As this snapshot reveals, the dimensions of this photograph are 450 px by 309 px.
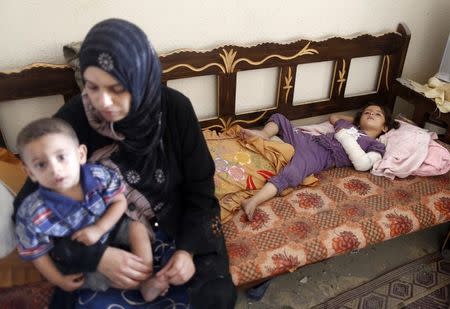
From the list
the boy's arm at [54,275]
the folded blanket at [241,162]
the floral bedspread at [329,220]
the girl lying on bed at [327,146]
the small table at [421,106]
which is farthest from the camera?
the small table at [421,106]

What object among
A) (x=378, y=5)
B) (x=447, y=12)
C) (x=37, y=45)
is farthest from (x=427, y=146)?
(x=37, y=45)

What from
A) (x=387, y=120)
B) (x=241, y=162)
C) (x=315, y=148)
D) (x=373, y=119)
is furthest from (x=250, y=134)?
(x=387, y=120)

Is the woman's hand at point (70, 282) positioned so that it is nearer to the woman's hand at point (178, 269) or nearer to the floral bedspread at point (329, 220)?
the woman's hand at point (178, 269)

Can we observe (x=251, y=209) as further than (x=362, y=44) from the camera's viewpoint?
No

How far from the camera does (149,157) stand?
40.5 inches

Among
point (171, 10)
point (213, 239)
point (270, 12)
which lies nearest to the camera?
point (213, 239)

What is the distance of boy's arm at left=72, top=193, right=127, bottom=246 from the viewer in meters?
0.90

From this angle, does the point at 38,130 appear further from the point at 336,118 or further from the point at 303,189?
the point at 336,118

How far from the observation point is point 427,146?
69.8 inches

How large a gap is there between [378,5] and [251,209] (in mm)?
1298

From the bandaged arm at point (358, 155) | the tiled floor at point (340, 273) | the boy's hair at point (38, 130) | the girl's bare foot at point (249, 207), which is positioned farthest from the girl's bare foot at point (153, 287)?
the bandaged arm at point (358, 155)

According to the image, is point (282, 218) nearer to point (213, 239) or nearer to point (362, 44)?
point (213, 239)

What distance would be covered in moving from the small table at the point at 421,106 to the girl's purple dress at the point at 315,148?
14.7 inches

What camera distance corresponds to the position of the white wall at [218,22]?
1.39m
